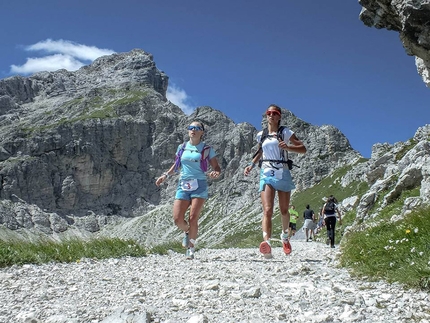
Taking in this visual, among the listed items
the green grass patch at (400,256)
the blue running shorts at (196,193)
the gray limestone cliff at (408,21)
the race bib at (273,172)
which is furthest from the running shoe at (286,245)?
the gray limestone cliff at (408,21)

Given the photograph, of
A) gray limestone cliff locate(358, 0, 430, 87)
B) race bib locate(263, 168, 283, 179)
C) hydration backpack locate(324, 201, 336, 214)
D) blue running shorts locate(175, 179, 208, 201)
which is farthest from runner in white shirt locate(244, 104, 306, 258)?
hydration backpack locate(324, 201, 336, 214)

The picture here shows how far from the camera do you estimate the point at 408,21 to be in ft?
36.7

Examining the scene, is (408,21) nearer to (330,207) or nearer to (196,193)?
(196,193)

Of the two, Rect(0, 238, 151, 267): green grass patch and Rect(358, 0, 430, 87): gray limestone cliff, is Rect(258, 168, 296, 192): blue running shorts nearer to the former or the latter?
Rect(0, 238, 151, 267): green grass patch

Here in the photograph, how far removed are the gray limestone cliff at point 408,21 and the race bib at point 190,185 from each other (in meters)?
7.58

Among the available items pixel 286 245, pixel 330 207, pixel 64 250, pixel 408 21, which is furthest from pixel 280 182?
pixel 330 207

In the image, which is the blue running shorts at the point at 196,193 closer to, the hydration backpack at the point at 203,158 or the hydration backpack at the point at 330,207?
the hydration backpack at the point at 203,158

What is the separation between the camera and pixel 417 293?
4828 mm

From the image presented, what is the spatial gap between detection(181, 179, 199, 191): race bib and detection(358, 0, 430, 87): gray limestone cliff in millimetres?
7577

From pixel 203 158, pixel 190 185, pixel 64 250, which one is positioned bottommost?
pixel 64 250

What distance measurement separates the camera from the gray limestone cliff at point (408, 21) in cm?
1087

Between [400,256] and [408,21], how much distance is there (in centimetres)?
795

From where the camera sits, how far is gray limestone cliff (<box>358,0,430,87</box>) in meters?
10.9

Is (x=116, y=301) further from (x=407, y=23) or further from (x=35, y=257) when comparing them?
(x=407, y=23)
